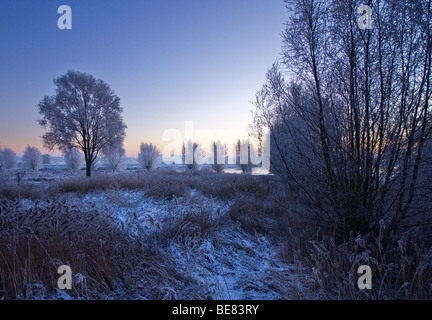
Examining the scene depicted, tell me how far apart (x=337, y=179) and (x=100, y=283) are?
13.2ft

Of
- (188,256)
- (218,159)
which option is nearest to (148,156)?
(218,159)

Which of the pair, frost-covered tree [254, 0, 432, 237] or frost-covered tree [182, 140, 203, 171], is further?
frost-covered tree [182, 140, 203, 171]

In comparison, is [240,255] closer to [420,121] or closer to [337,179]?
[337,179]

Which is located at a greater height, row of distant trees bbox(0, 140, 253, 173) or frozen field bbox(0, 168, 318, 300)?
row of distant trees bbox(0, 140, 253, 173)

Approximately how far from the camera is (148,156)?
35.4 metres

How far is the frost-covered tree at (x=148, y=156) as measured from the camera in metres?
35.3

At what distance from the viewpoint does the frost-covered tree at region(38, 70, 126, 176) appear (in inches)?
551

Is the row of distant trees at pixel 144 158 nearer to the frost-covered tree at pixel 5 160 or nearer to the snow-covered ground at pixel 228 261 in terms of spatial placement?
the frost-covered tree at pixel 5 160

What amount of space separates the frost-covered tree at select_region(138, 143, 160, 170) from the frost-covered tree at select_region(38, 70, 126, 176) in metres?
20.2

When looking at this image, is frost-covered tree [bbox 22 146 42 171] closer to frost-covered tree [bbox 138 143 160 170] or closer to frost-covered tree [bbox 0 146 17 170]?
frost-covered tree [bbox 0 146 17 170]

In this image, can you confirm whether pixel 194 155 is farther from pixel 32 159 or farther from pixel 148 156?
pixel 32 159

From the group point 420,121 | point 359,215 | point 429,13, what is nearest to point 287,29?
point 429,13

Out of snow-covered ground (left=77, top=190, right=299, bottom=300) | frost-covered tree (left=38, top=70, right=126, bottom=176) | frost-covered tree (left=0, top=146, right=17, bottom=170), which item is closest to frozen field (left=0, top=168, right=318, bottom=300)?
snow-covered ground (left=77, top=190, right=299, bottom=300)

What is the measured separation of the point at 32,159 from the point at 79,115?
114ft
